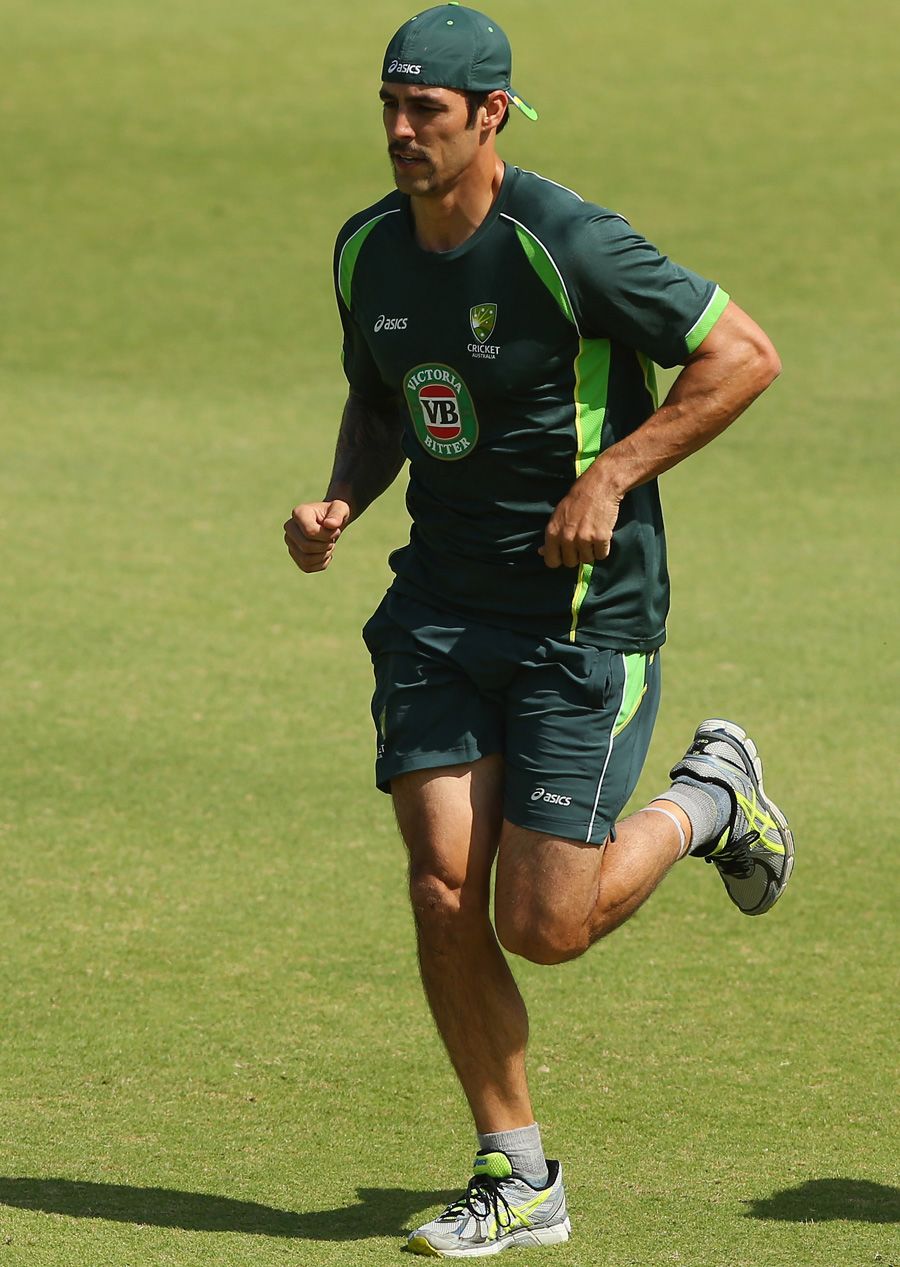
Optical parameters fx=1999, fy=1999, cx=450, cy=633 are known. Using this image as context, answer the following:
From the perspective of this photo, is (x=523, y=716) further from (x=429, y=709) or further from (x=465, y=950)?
(x=465, y=950)

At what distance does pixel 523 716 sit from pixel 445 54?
1400mm

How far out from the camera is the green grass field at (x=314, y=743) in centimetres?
448

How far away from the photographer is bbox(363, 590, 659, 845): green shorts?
4.28 m

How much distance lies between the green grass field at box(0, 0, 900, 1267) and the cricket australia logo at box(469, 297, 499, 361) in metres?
1.83

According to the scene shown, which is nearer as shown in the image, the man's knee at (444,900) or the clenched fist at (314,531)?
the man's knee at (444,900)

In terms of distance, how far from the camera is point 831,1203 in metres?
4.27

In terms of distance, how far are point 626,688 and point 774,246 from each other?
468 inches

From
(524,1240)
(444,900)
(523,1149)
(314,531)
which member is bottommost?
(524,1240)

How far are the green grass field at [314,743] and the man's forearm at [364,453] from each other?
147cm

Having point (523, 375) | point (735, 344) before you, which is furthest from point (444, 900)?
point (735, 344)

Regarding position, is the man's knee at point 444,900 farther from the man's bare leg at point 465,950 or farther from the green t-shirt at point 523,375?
the green t-shirt at point 523,375

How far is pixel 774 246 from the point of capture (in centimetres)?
1566

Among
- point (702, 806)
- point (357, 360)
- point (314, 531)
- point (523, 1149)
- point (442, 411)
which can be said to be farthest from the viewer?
point (702, 806)

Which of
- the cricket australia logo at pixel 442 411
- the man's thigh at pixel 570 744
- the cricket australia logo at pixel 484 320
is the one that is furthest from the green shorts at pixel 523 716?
the cricket australia logo at pixel 484 320
